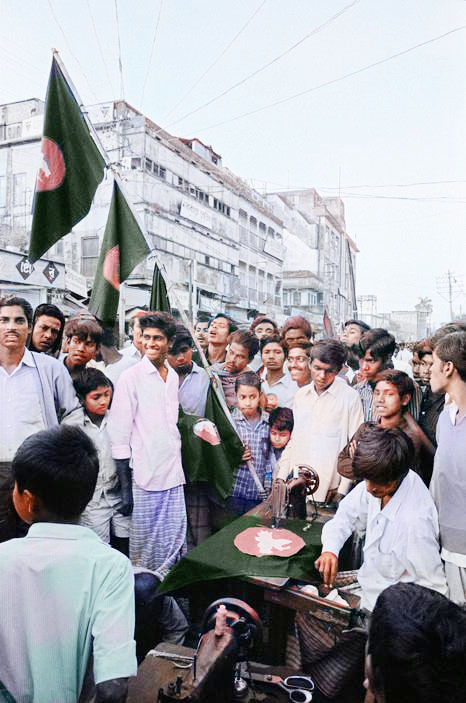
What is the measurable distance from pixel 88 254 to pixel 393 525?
86.5 feet

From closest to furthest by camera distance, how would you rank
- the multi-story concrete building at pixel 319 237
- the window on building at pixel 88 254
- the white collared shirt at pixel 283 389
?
1. the white collared shirt at pixel 283 389
2. the window on building at pixel 88 254
3. the multi-story concrete building at pixel 319 237

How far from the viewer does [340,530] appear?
8.78 feet

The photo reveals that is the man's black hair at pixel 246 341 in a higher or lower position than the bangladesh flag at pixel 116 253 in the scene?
lower

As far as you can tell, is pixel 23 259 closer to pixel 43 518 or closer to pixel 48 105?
pixel 48 105

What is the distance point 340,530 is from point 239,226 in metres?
36.0

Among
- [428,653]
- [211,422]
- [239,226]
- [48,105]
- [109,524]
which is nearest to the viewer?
Result: [428,653]

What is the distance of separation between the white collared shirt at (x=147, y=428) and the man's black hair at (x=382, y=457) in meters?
1.77

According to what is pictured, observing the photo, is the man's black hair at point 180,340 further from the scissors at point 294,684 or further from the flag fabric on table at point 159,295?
the scissors at point 294,684

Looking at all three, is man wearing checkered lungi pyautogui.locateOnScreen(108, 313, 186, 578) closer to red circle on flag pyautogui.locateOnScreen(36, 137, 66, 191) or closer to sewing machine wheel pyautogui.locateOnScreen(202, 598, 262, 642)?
red circle on flag pyautogui.locateOnScreen(36, 137, 66, 191)

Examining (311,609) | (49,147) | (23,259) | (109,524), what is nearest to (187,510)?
(109,524)

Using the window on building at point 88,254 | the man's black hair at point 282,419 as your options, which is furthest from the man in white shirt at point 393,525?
the window on building at point 88,254

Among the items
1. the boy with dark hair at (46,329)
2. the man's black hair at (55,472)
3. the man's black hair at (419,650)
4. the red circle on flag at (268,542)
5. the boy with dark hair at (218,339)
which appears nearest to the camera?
the man's black hair at (419,650)

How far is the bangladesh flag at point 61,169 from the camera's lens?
3486 millimetres

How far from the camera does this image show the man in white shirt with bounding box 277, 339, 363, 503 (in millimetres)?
3693
